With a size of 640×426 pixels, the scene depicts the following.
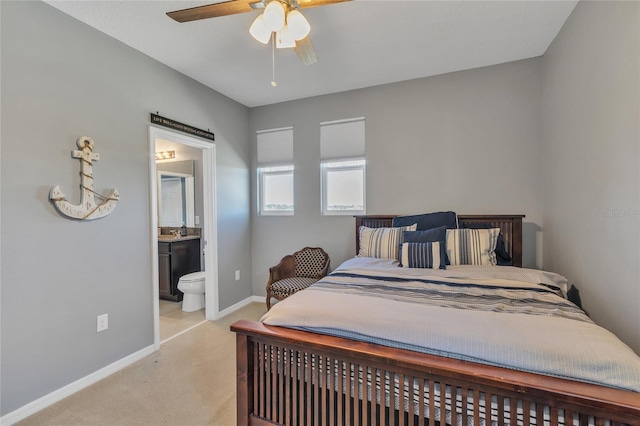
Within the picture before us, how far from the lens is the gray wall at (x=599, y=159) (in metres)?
1.43

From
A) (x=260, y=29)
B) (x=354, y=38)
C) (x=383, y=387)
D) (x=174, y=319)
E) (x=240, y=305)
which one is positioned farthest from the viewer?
(x=240, y=305)

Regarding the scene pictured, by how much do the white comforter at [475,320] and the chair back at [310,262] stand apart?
4.82 feet

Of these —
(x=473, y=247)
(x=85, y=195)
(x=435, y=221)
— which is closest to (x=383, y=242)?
(x=435, y=221)

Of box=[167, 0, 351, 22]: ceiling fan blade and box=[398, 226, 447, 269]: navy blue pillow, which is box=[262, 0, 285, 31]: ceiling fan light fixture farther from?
box=[398, 226, 447, 269]: navy blue pillow

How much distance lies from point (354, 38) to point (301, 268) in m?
2.52

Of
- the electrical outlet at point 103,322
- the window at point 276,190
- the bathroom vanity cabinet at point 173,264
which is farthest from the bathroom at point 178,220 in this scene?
the electrical outlet at point 103,322

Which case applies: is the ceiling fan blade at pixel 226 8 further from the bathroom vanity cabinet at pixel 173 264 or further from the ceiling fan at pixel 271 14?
the bathroom vanity cabinet at pixel 173 264

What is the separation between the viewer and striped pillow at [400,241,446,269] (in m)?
2.23

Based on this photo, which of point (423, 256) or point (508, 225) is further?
point (508, 225)

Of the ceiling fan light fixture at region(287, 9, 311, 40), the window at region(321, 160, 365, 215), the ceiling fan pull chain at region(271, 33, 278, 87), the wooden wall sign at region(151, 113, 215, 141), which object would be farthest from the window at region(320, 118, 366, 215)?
the ceiling fan light fixture at region(287, 9, 311, 40)

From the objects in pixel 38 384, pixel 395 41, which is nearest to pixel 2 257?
pixel 38 384

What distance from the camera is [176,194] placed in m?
4.39

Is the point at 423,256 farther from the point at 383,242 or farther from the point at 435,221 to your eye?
the point at 435,221

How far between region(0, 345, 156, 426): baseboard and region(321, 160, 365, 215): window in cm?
238
